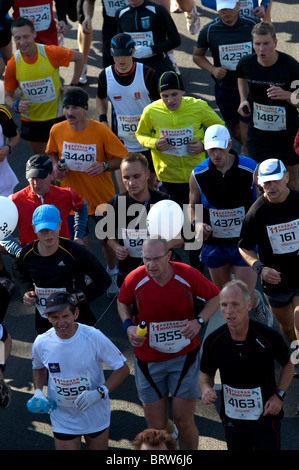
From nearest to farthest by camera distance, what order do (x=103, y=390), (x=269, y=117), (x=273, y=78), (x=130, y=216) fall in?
(x=103, y=390), (x=130, y=216), (x=273, y=78), (x=269, y=117)

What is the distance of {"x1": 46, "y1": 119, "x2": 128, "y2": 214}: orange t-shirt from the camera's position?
8.61 m

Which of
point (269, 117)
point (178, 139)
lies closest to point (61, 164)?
point (178, 139)

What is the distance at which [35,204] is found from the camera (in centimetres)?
782

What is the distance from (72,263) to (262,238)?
5.12 feet

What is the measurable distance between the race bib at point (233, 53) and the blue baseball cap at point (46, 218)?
371cm

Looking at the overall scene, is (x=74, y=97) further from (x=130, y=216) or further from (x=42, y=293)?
(x=42, y=293)

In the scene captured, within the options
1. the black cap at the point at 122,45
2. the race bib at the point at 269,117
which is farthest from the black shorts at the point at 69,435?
the black cap at the point at 122,45

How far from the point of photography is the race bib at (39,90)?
9773mm

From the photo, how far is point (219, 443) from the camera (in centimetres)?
710

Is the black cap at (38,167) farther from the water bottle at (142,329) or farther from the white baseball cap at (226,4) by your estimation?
the white baseball cap at (226,4)

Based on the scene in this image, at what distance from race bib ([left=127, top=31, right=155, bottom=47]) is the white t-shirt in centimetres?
496

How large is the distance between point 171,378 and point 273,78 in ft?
11.7

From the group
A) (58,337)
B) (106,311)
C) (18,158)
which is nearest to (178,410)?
(58,337)

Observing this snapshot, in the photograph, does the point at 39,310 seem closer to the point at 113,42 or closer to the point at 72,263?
the point at 72,263
